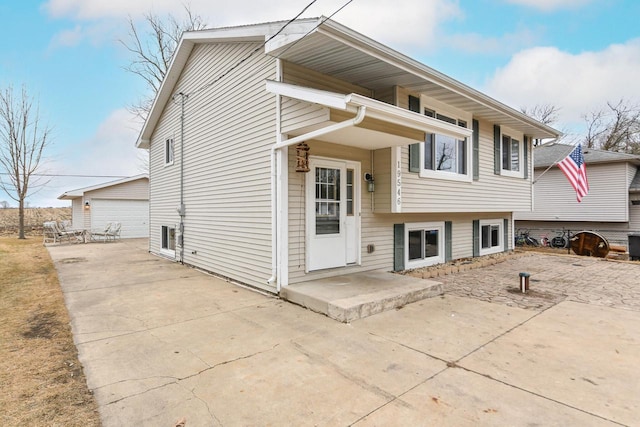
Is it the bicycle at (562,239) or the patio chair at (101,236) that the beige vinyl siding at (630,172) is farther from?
the patio chair at (101,236)

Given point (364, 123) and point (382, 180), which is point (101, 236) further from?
point (364, 123)

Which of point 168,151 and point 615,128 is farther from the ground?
point 615,128

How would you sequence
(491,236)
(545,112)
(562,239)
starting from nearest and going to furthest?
(491,236)
(562,239)
(545,112)

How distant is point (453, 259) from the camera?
858 centimetres

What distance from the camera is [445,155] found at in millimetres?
7449

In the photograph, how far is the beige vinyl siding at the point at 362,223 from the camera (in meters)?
5.44

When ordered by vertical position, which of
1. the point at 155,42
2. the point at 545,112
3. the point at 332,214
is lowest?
the point at 332,214

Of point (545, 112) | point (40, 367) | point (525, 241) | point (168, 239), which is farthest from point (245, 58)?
point (545, 112)

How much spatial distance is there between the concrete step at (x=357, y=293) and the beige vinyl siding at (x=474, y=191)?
1531 mm

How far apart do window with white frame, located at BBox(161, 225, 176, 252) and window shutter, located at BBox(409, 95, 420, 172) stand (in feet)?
22.6

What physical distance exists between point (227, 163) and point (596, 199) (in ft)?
56.2

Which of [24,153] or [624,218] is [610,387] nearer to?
[624,218]

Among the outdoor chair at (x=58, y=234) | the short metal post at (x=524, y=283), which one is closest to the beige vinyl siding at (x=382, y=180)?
the short metal post at (x=524, y=283)

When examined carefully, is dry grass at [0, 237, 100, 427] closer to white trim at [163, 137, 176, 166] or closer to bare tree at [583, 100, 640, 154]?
white trim at [163, 137, 176, 166]
